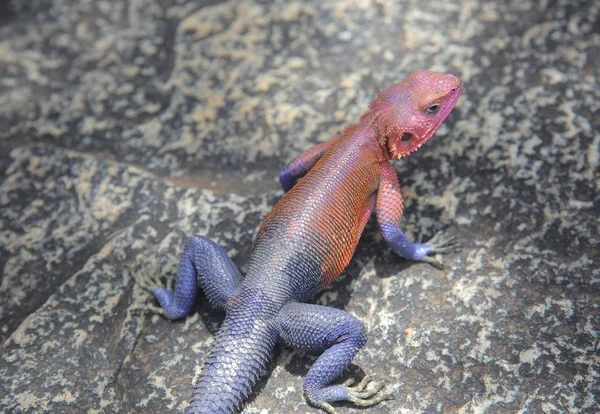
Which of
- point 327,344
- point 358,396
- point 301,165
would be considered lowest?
point 358,396

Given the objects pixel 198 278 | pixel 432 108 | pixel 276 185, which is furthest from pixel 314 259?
pixel 432 108

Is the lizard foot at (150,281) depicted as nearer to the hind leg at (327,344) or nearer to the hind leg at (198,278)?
the hind leg at (198,278)

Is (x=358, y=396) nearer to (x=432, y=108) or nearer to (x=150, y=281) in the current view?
(x=150, y=281)

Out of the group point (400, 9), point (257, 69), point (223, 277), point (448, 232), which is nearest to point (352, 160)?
point (448, 232)

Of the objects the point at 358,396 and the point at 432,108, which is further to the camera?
the point at 432,108

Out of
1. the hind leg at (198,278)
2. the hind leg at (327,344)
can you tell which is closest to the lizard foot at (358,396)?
the hind leg at (327,344)

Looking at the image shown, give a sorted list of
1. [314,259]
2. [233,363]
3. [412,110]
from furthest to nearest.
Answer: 1. [412,110]
2. [314,259]
3. [233,363]

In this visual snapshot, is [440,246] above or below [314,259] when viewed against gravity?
below

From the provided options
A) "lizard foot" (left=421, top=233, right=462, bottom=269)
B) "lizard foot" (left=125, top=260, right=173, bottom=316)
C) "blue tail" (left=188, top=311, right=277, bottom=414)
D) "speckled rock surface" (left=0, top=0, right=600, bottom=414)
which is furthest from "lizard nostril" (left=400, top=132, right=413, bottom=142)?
"lizard foot" (left=125, top=260, right=173, bottom=316)
